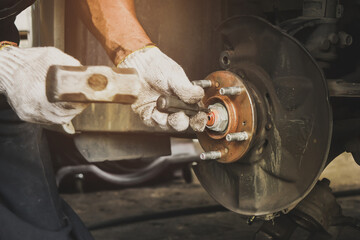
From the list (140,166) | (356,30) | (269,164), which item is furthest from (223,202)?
(140,166)

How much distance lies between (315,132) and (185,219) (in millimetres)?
1232

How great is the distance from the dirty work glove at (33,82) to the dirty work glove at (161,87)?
201mm

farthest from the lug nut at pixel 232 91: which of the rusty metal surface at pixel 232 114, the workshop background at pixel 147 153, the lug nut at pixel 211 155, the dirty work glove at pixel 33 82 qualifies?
the dirty work glove at pixel 33 82

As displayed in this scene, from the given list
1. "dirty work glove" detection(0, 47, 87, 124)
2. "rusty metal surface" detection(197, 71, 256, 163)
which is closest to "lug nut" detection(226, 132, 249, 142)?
"rusty metal surface" detection(197, 71, 256, 163)

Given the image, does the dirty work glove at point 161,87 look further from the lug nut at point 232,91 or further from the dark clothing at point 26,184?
the dark clothing at point 26,184

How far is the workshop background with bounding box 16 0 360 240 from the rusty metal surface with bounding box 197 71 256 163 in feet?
0.73

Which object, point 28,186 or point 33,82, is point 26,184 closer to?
point 28,186

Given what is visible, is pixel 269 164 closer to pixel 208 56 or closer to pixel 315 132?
pixel 315 132

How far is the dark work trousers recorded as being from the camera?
1194 mm

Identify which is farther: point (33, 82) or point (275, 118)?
point (275, 118)

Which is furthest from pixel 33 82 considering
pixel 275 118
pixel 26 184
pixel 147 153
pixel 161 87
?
pixel 147 153

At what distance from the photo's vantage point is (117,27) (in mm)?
1154

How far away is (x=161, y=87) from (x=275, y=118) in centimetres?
29

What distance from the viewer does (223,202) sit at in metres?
1.33
